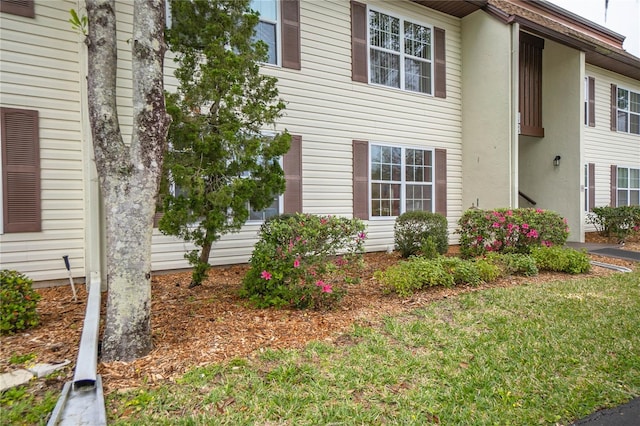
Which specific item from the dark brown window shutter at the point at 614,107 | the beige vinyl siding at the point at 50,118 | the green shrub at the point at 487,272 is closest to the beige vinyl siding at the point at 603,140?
the dark brown window shutter at the point at 614,107

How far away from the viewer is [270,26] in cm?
685

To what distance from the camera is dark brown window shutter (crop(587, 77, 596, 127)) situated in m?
11.5

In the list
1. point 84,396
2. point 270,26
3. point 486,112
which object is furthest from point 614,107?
point 84,396

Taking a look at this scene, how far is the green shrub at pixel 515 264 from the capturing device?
19.5 feet

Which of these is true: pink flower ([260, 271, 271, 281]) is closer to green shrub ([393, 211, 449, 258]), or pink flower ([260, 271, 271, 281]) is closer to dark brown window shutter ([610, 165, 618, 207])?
green shrub ([393, 211, 449, 258])

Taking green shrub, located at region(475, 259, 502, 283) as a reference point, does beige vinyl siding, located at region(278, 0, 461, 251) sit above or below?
above

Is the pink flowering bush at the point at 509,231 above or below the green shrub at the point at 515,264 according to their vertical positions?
above

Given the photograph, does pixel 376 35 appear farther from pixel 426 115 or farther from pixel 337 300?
pixel 337 300

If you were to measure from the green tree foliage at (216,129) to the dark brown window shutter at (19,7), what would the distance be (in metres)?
2.23

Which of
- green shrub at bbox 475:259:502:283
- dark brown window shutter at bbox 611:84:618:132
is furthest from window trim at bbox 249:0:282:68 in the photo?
dark brown window shutter at bbox 611:84:618:132

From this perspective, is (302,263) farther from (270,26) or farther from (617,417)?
(270,26)

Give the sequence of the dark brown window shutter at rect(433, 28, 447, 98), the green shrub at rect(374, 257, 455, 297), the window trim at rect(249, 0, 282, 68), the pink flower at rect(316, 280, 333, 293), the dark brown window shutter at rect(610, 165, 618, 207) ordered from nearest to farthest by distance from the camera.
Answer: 1. the pink flower at rect(316, 280, 333, 293)
2. the green shrub at rect(374, 257, 455, 297)
3. the window trim at rect(249, 0, 282, 68)
4. the dark brown window shutter at rect(433, 28, 447, 98)
5. the dark brown window shutter at rect(610, 165, 618, 207)

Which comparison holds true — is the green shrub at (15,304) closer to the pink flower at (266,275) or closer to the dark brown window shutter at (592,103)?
the pink flower at (266,275)

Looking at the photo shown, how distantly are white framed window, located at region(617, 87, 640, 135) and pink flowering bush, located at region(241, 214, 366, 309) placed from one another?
13764 mm
